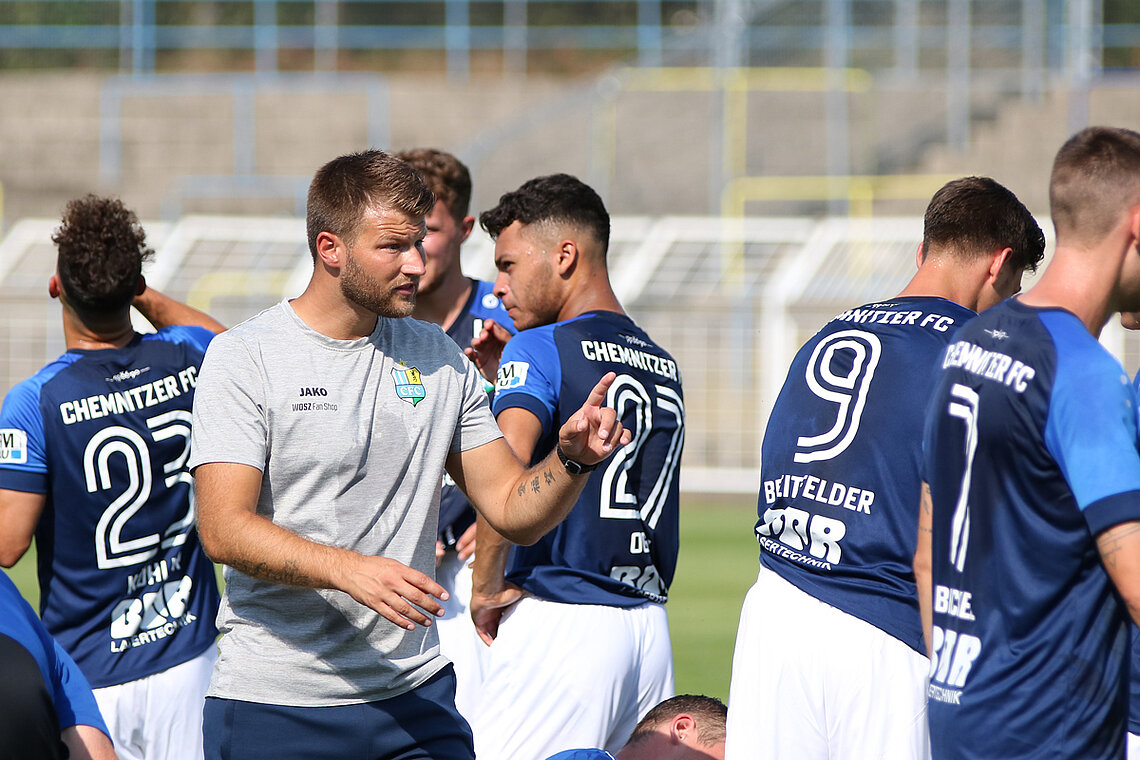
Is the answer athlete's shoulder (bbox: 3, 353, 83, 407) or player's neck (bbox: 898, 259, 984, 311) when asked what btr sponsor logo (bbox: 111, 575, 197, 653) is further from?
player's neck (bbox: 898, 259, 984, 311)

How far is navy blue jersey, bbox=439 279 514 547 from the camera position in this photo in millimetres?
5309

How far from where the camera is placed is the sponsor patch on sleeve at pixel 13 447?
14.2 feet

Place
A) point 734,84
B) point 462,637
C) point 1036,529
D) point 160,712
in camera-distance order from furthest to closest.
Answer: point 734,84
point 462,637
point 160,712
point 1036,529

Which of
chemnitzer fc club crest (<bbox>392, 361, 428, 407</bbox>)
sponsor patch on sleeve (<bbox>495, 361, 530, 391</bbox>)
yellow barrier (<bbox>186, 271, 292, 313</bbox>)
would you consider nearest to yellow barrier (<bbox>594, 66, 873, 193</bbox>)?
yellow barrier (<bbox>186, 271, 292, 313</bbox>)

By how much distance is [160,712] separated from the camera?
4.56 metres

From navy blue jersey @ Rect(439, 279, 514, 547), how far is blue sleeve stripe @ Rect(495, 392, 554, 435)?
84cm

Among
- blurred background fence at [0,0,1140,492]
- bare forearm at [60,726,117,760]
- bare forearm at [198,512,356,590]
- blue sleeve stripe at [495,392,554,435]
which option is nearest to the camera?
bare forearm at [60,726,117,760]

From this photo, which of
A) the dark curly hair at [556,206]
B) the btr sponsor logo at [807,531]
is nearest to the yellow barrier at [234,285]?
the dark curly hair at [556,206]

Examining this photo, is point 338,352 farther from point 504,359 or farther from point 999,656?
point 999,656

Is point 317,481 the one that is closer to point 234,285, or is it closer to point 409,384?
point 409,384

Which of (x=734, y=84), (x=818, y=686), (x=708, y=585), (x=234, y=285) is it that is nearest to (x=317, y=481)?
(x=818, y=686)

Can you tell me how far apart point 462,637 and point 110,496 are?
1.57 meters

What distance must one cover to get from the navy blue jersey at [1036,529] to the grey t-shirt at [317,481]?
140 cm

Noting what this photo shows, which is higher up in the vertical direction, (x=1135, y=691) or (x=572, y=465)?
(x=572, y=465)
